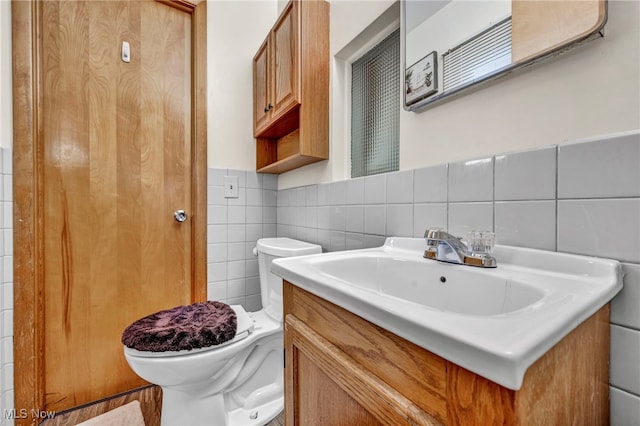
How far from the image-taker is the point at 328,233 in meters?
1.20

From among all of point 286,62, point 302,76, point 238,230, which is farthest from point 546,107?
point 238,230

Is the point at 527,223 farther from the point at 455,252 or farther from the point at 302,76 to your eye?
the point at 302,76

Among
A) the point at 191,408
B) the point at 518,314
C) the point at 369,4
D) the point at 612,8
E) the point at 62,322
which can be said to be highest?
the point at 369,4

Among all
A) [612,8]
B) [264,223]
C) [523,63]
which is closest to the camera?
[612,8]

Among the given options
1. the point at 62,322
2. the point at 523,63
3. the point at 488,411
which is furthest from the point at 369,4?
the point at 62,322

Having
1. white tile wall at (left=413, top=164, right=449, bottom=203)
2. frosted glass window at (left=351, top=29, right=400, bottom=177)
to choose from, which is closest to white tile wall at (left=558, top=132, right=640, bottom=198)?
white tile wall at (left=413, top=164, right=449, bottom=203)

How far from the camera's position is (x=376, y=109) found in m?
1.09

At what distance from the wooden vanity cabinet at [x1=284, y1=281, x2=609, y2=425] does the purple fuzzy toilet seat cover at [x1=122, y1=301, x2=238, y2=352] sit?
0.46 metres

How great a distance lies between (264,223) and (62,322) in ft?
3.26

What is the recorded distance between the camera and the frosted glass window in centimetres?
100

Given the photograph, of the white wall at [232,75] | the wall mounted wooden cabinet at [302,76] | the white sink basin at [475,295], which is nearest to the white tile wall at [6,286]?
the white wall at [232,75]

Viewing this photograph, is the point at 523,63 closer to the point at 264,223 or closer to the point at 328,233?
the point at 328,233

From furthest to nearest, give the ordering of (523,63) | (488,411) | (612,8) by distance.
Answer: (523,63), (612,8), (488,411)

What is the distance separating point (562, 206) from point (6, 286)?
1.77m
